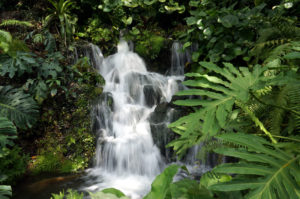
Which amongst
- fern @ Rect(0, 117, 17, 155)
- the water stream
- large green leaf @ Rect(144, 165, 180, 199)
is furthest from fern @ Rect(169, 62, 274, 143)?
the water stream

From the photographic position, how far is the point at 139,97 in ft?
19.5

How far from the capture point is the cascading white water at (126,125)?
4.14 metres

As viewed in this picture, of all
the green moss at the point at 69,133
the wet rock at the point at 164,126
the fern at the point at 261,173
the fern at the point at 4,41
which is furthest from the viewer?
the wet rock at the point at 164,126

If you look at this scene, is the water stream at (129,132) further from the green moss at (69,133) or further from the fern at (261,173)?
the fern at (261,173)

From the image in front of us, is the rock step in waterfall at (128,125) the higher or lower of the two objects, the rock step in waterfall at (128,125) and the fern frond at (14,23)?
the lower

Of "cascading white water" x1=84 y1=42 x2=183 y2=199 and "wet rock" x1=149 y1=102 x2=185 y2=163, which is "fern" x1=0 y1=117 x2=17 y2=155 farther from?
"wet rock" x1=149 y1=102 x2=185 y2=163

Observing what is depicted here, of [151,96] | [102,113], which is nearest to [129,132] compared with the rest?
[102,113]

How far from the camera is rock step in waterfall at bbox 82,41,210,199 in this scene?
4.18m

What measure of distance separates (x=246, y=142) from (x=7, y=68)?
5.14m

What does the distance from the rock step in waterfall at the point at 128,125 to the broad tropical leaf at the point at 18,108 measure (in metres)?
1.50

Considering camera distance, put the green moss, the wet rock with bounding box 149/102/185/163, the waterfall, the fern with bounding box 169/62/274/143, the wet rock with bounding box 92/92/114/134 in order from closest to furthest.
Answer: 1. the fern with bounding box 169/62/274/143
2. the green moss
3. the wet rock with bounding box 149/102/185/163
4. the wet rock with bounding box 92/92/114/134
5. the waterfall

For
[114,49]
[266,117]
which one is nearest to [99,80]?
[114,49]

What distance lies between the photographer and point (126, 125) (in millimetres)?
5137

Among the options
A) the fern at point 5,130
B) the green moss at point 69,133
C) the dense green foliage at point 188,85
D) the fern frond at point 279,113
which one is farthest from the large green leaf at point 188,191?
the green moss at point 69,133
